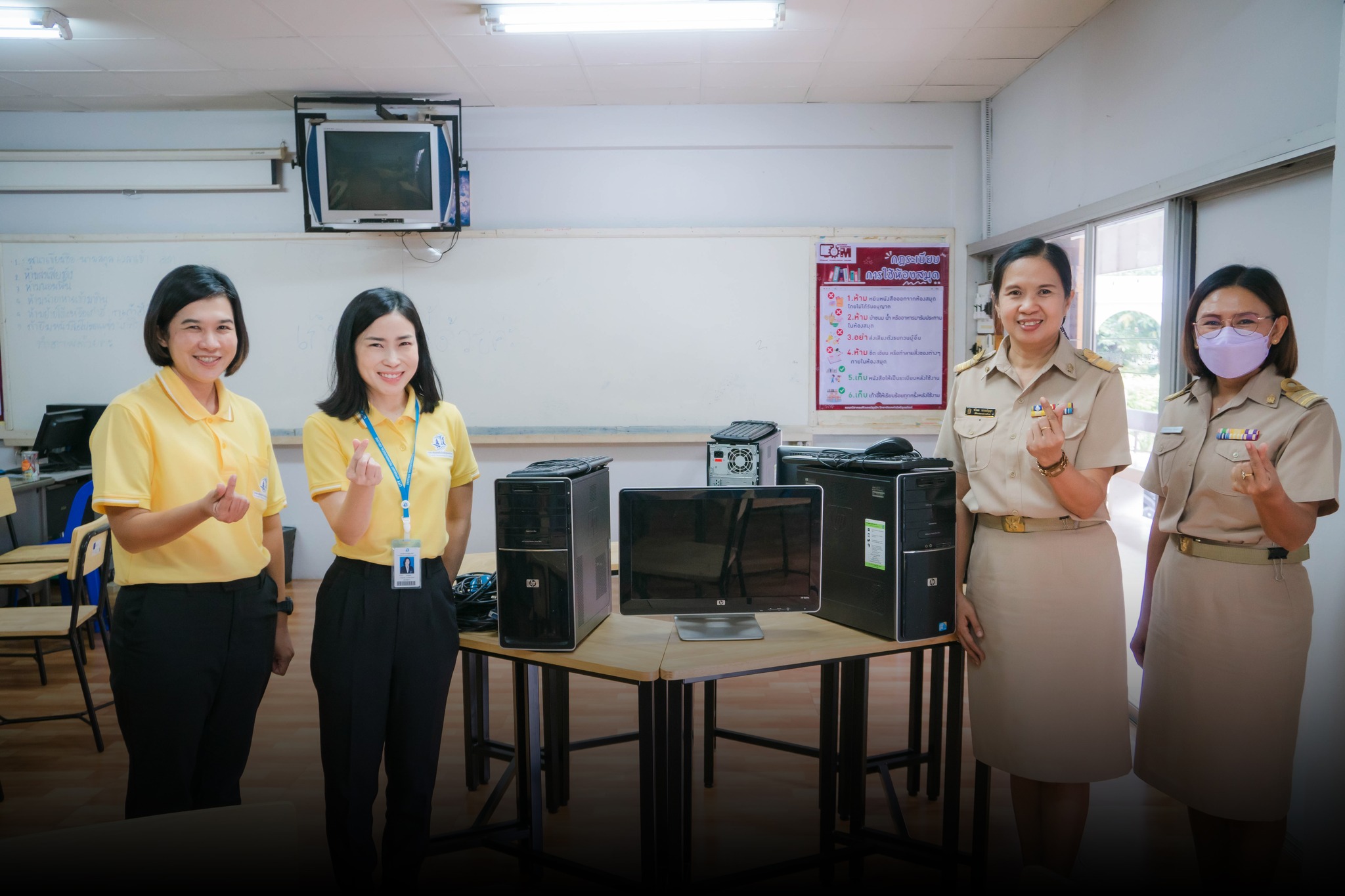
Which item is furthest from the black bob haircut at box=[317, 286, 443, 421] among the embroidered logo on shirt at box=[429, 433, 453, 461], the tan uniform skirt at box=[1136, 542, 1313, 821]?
the tan uniform skirt at box=[1136, 542, 1313, 821]

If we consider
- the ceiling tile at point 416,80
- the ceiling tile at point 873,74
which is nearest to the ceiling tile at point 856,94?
the ceiling tile at point 873,74

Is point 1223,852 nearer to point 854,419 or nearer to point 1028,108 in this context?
point 854,419

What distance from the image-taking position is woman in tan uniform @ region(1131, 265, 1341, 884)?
1.81 m

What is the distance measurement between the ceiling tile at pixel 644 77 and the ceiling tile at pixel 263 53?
4.49 feet

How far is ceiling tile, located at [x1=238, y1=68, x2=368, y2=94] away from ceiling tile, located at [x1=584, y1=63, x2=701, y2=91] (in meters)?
1.34

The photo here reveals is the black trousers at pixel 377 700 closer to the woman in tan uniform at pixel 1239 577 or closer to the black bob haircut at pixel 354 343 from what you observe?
the black bob haircut at pixel 354 343

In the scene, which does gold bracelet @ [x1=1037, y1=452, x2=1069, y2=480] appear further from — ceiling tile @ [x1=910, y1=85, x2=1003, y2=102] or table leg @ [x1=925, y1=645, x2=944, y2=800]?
ceiling tile @ [x1=910, y1=85, x2=1003, y2=102]

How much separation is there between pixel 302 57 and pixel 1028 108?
3.75m

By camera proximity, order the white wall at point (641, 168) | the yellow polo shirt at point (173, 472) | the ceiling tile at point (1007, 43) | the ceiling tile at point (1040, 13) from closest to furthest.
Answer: the yellow polo shirt at point (173, 472) < the ceiling tile at point (1040, 13) < the ceiling tile at point (1007, 43) < the white wall at point (641, 168)

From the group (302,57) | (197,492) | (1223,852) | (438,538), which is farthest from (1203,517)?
(302,57)

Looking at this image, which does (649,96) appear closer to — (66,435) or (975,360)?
(975,360)

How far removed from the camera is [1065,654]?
1937 millimetres

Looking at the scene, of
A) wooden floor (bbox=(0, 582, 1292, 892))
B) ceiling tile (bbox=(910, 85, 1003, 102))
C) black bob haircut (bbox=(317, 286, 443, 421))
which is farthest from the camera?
ceiling tile (bbox=(910, 85, 1003, 102))

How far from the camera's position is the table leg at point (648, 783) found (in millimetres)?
1872
